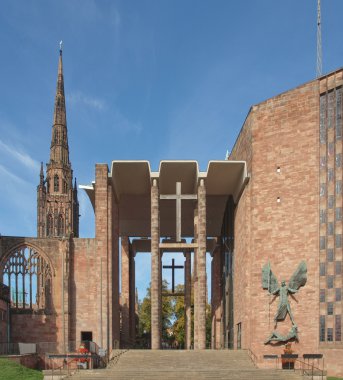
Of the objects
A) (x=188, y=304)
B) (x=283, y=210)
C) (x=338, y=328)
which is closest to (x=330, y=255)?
(x=283, y=210)

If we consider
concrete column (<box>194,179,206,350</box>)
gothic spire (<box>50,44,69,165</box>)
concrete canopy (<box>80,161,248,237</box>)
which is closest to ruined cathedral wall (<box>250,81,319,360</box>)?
concrete canopy (<box>80,161,248,237</box>)

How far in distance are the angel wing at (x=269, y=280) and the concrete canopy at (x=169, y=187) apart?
506cm

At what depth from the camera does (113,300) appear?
30.1m

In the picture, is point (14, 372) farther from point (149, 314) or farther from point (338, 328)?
point (149, 314)

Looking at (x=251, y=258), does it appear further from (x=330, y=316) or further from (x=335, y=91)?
(x=335, y=91)

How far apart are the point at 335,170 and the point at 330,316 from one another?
23.9 feet

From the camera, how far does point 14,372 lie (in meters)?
22.5

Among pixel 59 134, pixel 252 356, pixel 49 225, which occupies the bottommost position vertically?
pixel 252 356

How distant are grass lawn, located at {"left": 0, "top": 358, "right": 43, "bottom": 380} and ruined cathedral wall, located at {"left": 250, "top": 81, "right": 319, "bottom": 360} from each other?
35.3ft

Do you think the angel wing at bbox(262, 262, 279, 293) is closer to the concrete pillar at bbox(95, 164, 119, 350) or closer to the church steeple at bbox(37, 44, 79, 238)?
the concrete pillar at bbox(95, 164, 119, 350)

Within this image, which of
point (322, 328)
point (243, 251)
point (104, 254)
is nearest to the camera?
point (322, 328)

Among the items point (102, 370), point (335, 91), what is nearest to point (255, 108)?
point (335, 91)

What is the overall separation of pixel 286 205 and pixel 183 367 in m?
9.70

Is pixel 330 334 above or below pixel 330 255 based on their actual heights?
below
